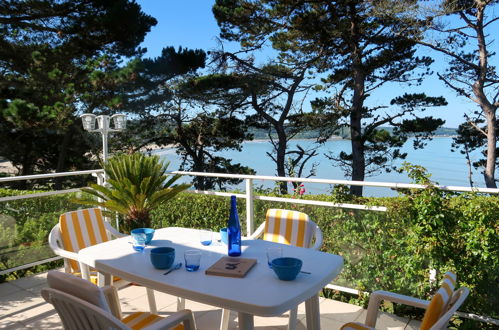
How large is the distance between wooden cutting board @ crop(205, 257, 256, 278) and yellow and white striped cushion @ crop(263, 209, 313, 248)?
2.85 feet

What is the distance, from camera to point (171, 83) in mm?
15562

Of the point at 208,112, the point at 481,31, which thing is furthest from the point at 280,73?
the point at 481,31

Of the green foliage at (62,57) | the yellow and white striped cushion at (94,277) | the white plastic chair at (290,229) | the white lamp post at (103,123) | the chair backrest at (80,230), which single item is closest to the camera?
the yellow and white striped cushion at (94,277)

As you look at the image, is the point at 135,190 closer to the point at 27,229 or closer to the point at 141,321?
the point at 27,229

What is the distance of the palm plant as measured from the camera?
13.0 feet

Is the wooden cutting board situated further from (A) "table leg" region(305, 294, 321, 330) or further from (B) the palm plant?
(B) the palm plant

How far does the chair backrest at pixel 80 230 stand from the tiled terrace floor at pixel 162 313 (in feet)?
2.06

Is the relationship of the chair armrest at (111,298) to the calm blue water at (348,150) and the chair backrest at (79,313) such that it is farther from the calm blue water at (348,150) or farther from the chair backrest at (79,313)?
the calm blue water at (348,150)

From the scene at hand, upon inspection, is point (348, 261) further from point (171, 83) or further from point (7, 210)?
point (171, 83)

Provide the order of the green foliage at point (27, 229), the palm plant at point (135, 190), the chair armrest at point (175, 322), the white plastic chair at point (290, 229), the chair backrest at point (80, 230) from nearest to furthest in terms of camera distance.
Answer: the chair armrest at point (175, 322) < the white plastic chair at point (290, 229) < the chair backrest at point (80, 230) < the palm plant at point (135, 190) < the green foliage at point (27, 229)

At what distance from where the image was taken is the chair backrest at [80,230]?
3.21m

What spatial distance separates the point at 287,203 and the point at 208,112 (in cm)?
1320

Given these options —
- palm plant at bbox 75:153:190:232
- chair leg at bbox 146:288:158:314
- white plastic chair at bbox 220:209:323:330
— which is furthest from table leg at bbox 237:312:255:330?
palm plant at bbox 75:153:190:232

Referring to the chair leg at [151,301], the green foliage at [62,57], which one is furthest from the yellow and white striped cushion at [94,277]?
the green foliage at [62,57]
